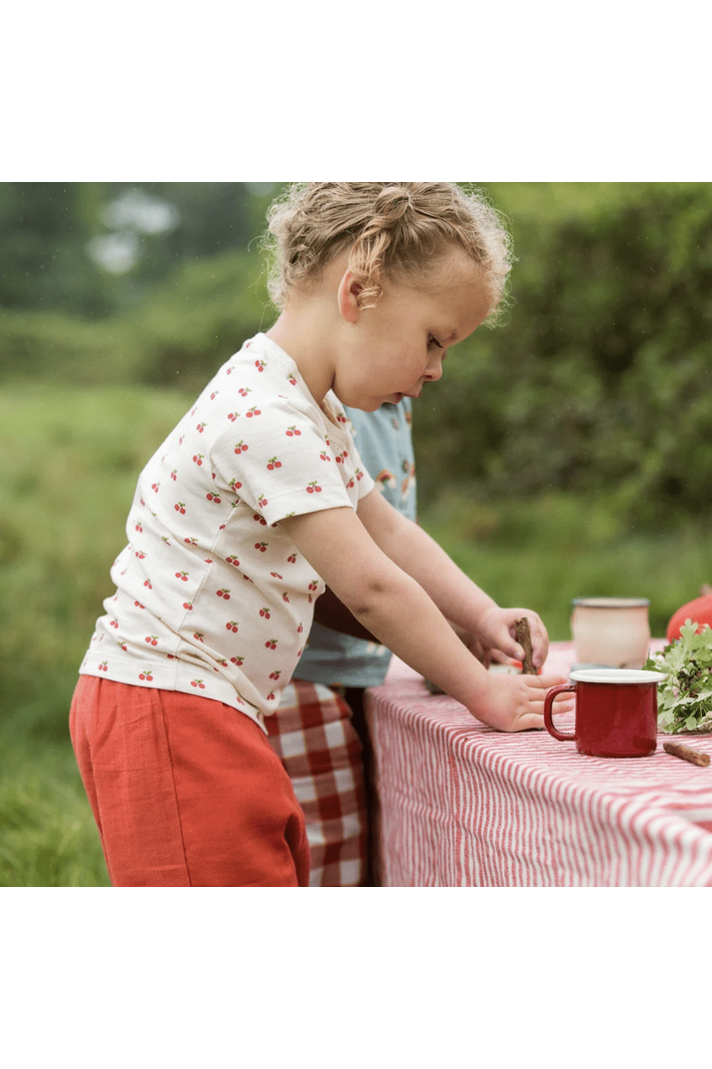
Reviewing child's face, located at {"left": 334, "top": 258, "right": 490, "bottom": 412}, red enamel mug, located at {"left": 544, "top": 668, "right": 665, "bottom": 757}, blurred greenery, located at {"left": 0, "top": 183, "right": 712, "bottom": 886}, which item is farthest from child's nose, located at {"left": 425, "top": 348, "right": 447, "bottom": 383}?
blurred greenery, located at {"left": 0, "top": 183, "right": 712, "bottom": 886}

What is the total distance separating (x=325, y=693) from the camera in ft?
4.76

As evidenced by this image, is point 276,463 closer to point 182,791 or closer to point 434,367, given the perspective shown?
point 434,367

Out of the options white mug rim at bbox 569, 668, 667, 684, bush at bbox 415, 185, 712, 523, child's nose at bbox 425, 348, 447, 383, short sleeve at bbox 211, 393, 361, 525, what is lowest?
white mug rim at bbox 569, 668, 667, 684

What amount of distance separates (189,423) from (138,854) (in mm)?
508

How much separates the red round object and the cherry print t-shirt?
48 cm

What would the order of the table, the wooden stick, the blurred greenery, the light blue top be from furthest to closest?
the blurred greenery, the light blue top, the wooden stick, the table

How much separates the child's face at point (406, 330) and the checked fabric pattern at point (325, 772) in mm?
515

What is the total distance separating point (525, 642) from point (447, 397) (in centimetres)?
304

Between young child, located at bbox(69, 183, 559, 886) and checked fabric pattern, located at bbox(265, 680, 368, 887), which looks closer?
young child, located at bbox(69, 183, 559, 886)

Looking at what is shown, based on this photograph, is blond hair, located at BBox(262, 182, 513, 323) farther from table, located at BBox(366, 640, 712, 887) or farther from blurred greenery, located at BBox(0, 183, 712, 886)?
blurred greenery, located at BBox(0, 183, 712, 886)

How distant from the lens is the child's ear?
1122mm

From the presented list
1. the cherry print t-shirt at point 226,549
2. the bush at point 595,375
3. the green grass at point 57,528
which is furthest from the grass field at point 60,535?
the cherry print t-shirt at point 226,549

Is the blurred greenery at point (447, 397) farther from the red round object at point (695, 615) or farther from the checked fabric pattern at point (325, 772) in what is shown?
the red round object at point (695, 615)

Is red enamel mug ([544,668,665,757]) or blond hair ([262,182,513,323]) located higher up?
blond hair ([262,182,513,323])
